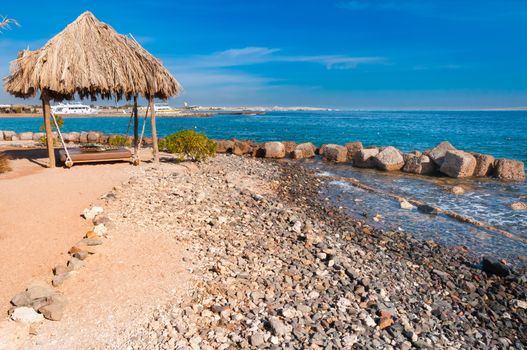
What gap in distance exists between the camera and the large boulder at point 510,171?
15.7 m

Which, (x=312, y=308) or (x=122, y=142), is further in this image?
(x=122, y=142)

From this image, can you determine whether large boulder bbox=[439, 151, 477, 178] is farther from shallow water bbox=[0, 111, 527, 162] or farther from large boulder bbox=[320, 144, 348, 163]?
shallow water bbox=[0, 111, 527, 162]

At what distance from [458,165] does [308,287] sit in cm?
1347

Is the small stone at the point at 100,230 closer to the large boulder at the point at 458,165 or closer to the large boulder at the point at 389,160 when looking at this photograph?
the large boulder at the point at 389,160

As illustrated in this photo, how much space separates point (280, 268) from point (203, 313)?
168 centimetres

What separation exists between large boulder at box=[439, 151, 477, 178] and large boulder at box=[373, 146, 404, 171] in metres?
2.02

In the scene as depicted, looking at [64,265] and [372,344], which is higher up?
[64,265]

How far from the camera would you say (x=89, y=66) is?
1127 cm

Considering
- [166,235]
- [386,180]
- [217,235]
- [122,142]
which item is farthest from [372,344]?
[122,142]

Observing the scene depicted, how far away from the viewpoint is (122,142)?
2314cm

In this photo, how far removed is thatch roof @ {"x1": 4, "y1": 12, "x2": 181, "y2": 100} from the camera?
1097 centimetres

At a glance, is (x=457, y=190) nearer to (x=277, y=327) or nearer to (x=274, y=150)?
(x=274, y=150)

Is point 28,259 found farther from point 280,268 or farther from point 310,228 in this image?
point 310,228

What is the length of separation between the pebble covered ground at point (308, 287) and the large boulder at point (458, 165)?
9.06 metres
